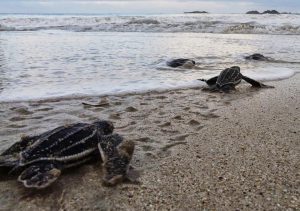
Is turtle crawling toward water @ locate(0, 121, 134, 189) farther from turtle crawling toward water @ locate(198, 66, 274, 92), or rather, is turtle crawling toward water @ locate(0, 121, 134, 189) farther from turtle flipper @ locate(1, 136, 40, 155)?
turtle crawling toward water @ locate(198, 66, 274, 92)

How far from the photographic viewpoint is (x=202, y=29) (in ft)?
80.8

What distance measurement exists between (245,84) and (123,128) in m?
3.41

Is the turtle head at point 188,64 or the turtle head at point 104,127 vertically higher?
the turtle head at point 104,127

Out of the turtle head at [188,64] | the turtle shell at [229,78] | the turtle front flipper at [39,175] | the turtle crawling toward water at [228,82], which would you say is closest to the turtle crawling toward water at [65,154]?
the turtle front flipper at [39,175]

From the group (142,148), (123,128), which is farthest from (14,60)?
(142,148)

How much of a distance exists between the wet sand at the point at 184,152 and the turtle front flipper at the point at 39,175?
0.25 feet

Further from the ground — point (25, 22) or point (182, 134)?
point (182, 134)

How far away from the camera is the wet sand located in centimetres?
240

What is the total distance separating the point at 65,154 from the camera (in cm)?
269

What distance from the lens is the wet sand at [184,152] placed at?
7.88 feet

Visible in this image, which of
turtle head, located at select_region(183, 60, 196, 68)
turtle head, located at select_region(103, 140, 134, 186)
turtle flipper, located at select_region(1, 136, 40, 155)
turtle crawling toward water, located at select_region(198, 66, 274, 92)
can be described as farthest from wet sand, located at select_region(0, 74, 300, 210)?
turtle head, located at select_region(183, 60, 196, 68)

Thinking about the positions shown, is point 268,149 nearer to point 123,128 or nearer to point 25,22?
point 123,128

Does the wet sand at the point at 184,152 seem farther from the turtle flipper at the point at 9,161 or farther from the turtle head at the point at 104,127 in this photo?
the turtle head at the point at 104,127

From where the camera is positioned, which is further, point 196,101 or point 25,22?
point 25,22
